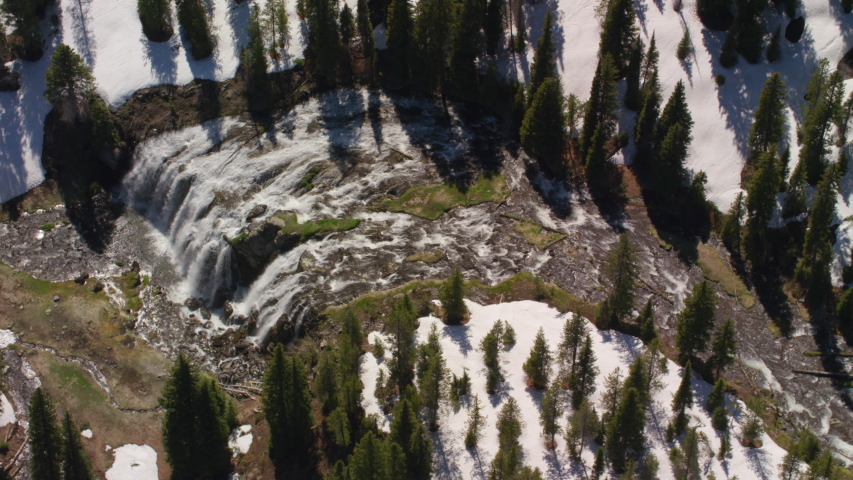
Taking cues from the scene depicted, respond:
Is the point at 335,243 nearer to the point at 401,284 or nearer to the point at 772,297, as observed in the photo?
the point at 401,284

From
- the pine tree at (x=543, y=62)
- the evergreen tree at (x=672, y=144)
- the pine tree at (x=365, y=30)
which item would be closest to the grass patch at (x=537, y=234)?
the evergreen tree at (x=672, y=144)

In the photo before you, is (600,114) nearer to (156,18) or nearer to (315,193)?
(315,193)

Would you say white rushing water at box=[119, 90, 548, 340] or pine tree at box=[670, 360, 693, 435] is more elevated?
white rushing water at box=[119, 90, 548, 340]

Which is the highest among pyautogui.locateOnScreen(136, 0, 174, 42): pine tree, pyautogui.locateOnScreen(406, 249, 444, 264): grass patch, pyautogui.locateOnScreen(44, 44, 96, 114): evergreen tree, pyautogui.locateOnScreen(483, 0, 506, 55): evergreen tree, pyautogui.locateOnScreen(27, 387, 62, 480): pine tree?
pyautogui.locateOnScreen(136, 0, 174, 42): pine tree

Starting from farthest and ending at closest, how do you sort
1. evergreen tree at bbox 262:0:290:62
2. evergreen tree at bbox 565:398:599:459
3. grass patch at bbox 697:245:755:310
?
evergreen tree at bbox 262:0:290:62, grass patch at bbox 697:245:755:310, evergreen tree at bbox 565:398:599:459

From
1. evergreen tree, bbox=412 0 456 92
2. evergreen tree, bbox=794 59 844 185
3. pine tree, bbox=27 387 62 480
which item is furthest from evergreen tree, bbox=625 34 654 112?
pine tree, bbox=27 387 62 480

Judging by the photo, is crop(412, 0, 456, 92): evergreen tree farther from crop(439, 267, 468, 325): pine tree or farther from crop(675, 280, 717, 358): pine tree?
crop(675, 280, 717, 358): pine tree

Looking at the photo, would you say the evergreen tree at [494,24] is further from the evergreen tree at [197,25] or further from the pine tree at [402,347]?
the pine tree at [402,347]

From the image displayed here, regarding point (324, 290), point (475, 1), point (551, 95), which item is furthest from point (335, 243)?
point (475, 1)
